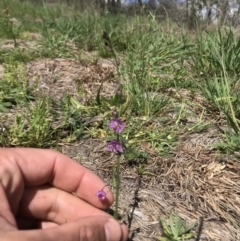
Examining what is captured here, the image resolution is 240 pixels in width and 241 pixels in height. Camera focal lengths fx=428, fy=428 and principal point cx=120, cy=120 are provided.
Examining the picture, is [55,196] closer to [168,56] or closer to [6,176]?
[6,176]

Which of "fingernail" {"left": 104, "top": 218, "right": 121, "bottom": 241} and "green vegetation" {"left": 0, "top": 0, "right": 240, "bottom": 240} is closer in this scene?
"fingernail" {"left": 104, "top": 218, "right": 121, "bottom": 241}

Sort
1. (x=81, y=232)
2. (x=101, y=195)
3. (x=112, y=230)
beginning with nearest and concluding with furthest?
(x=81, y=232) < (x=112, y=230) < (x=101, y=195)

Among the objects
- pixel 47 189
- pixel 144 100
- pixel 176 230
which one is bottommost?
pixel 176 230

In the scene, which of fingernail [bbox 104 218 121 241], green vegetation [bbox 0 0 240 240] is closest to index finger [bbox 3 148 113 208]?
fingernail [bbox 104 218 121 241]

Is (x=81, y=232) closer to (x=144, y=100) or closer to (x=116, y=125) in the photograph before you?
(x=116, y=125)

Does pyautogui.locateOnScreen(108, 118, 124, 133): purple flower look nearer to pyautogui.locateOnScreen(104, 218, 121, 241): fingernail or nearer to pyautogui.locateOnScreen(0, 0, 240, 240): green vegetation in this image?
pyautogui.locateOnScreen(104, 218, 121, 241): fingernail

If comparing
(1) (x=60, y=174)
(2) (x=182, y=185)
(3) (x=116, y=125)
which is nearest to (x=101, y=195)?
(1) (x=60, y=174)

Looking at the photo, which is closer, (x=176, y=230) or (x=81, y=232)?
(x=81, y=232)

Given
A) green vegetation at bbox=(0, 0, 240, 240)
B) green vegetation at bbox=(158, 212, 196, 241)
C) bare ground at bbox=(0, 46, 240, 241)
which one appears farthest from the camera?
green vegetation at bbox=(0, 0, 240, 240)

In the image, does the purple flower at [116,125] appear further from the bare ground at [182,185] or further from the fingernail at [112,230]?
the bare ground at [182,185]
